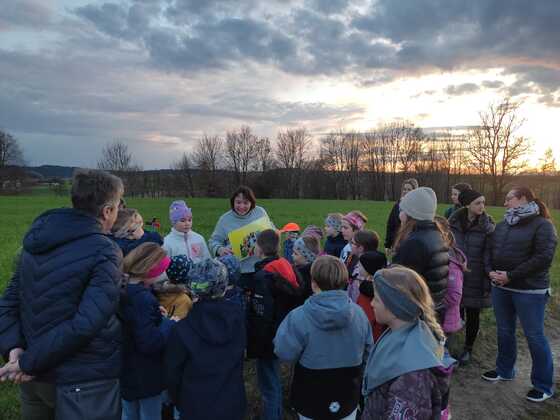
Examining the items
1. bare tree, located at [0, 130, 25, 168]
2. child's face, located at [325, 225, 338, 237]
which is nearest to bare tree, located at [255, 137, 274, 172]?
bare tree, located at [0, 130, 25, 168]

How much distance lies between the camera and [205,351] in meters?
2.54

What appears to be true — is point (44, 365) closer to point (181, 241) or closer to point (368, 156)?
point (181, 241)

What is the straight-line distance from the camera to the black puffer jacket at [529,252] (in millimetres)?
4188

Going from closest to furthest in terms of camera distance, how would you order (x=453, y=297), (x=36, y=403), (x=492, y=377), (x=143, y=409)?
1. (x=36, y=403)
2. (x=143, y=409)
3. (x=453, y=297)
4. (x=492, y=377)

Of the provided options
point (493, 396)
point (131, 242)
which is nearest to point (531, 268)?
point (493, 396)

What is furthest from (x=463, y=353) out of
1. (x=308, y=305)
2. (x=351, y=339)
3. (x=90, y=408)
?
(x=90, y=408)

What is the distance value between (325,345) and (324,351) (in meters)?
0.04

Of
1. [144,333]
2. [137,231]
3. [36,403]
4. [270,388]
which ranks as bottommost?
[270,388]

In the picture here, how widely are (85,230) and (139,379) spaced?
1272mm

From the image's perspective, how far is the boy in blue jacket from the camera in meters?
2.53

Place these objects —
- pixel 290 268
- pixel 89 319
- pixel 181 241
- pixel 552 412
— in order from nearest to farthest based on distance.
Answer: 1. pixel 89 319
2. pixel 290 268
3. pixel 552 412
4. pixel 181 241

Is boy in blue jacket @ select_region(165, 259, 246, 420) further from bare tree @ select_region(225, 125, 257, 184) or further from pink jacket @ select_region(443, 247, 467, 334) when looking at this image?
bare tree @ select_region(225, 125, 257, 184)

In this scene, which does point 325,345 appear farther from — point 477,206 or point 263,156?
point 263,156

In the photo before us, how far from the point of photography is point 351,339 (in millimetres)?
2943
